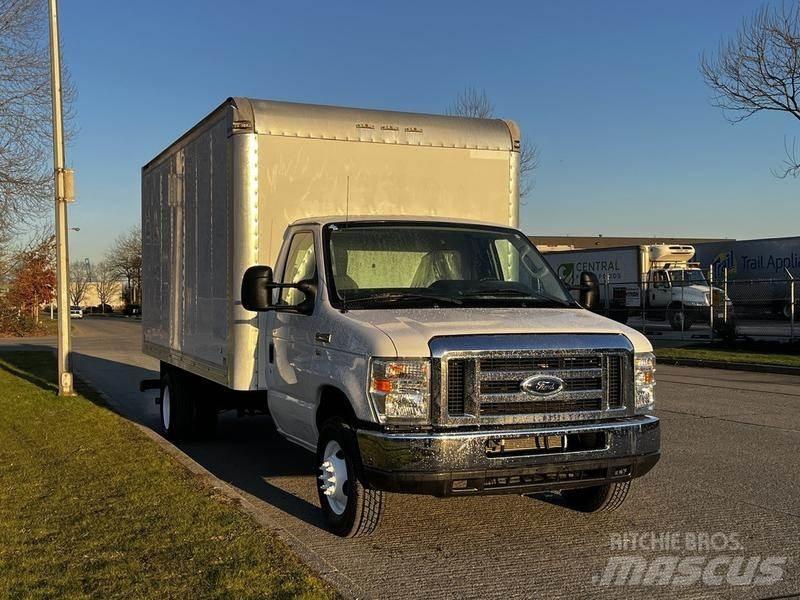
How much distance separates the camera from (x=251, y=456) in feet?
28.2

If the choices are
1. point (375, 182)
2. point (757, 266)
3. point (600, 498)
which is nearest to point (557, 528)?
point (600, 498)

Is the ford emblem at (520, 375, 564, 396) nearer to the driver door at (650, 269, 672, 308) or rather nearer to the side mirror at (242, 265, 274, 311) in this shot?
the side mirror at (242, 265, 274, 311)

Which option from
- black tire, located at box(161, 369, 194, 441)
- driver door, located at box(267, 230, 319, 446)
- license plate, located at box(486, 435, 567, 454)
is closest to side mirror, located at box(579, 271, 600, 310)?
license plate, located at box(486, 435, 567, 454)

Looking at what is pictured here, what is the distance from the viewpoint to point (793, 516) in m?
5.93

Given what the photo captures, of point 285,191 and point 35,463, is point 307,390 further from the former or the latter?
point 35,463

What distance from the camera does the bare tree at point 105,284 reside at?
4621 inches

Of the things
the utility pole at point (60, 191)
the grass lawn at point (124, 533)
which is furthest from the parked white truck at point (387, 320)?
the utility pole at point (60, 191)

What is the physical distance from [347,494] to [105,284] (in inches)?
4882

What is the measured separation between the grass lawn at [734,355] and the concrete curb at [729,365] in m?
0.16

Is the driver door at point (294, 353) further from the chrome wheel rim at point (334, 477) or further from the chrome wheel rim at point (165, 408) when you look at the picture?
the chrome wheel rim at point (165, 408)

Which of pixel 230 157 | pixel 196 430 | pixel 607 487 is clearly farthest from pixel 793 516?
pixel 196 430

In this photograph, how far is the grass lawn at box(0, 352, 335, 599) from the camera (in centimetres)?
433

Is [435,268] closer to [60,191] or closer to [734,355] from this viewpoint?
[60,191]

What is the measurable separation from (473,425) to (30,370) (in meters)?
15.6
